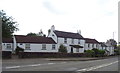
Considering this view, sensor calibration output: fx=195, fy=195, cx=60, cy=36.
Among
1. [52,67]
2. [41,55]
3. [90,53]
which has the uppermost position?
[52,67]

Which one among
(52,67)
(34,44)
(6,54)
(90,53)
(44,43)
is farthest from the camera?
(44,43)

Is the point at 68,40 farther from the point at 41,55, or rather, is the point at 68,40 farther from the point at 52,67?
the point at 52,67

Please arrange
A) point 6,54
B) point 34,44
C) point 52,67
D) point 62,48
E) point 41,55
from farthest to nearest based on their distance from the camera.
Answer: point 62,48, point 34,44, point 41,55, point 6,54, point 52,67

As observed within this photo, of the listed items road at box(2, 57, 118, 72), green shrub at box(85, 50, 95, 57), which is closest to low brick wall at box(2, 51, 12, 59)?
road at box(2, 57, 118, 72)

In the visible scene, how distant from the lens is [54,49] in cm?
4962

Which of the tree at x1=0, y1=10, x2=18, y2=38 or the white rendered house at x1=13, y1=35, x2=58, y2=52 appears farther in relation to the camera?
the white rendered house at x1=13, y1=35, x2=58, y2=52

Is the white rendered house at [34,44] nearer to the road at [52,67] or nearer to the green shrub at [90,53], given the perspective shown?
the green shrub at [90,53]

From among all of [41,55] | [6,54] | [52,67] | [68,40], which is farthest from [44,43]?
[52,67]

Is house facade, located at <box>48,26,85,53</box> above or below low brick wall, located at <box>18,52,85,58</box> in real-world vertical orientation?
above

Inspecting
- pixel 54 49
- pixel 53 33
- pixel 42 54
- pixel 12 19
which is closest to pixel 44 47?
pixel 54 49

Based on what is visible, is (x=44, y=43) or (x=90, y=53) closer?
(x=90, y=53)

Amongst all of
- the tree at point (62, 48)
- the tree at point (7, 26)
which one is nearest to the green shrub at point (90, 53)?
the tree at point (62, 48)

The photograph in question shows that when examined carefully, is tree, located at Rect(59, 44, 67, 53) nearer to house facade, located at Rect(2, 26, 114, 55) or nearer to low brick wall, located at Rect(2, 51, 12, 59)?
house facade, located at Rect(2, 26, 114, 55)

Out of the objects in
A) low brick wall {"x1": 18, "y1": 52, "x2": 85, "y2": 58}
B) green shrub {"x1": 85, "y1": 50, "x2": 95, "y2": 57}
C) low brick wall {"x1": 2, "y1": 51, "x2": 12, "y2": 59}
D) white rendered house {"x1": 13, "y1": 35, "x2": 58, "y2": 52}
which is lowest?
green shrub {"x1": 85, "y1": 50, "x2": 95, "y2": 57}
